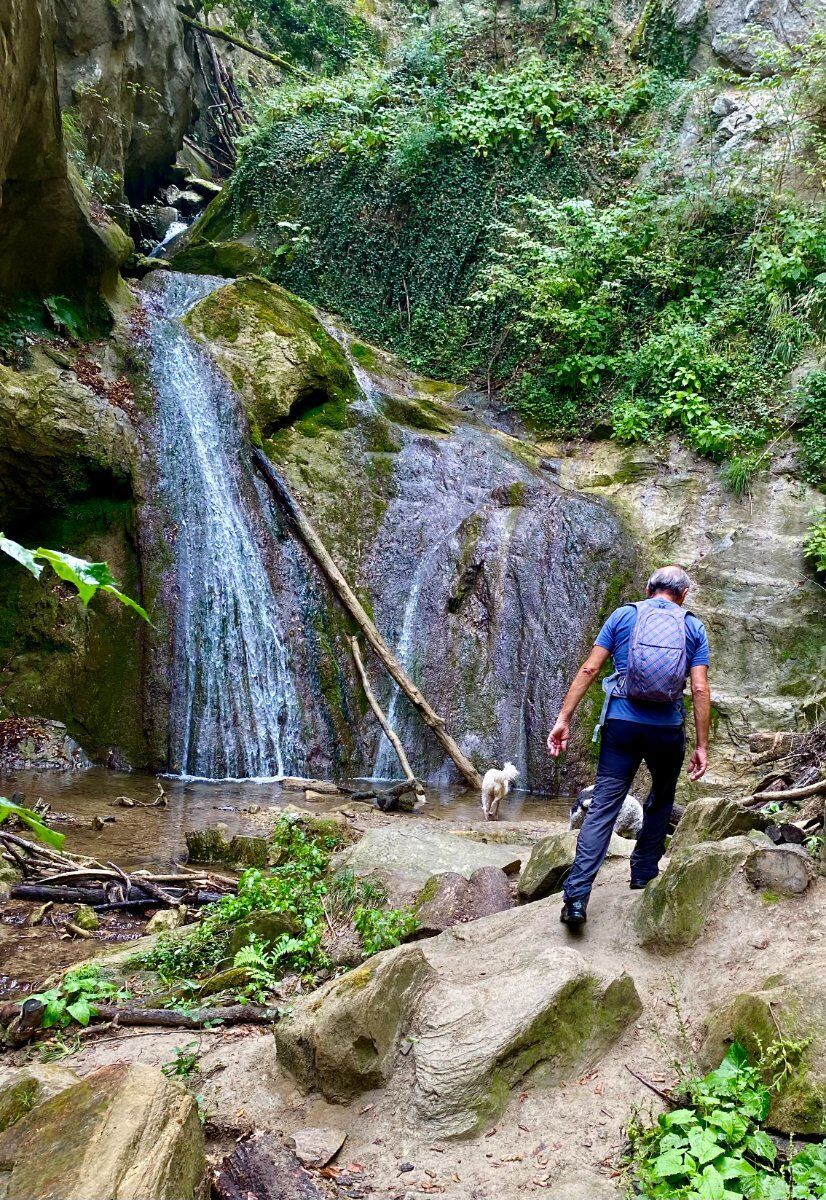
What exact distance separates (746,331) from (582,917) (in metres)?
12.3

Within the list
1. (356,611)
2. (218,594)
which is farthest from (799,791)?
(218,594)

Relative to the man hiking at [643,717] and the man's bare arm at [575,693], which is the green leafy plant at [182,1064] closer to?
the man hiking at [643,717]

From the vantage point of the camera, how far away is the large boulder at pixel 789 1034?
88.7 inches

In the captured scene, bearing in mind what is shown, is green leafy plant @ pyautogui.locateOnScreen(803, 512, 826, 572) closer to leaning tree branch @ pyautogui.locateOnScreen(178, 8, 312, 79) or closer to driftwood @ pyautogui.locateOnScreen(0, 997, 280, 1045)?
driftwood @ pyautogui.locateOnScreen(0, 997, 280, 1045)

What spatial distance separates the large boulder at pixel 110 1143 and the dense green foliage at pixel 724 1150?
1257mm

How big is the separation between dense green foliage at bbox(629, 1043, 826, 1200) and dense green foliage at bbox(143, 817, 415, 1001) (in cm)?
182

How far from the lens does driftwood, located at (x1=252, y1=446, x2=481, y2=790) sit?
9867mm

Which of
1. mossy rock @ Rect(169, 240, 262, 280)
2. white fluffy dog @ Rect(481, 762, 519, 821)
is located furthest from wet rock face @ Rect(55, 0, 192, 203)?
white fluffy dog @ Rect(481, 762, 519, 821)

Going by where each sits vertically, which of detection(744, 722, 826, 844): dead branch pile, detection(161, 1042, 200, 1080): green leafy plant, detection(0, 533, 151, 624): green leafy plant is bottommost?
detection(161, 1042, 200, 1080): green leafy plant

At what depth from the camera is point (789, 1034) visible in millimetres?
2367

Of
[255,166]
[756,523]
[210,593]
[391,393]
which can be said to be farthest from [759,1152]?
[255,166]

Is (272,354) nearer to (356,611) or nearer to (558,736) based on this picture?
(356,611)

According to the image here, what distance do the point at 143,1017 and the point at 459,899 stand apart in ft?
5.78

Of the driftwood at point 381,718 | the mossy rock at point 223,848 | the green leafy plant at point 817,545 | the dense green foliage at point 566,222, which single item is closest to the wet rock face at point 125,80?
the dense green foliage at point 566,222
